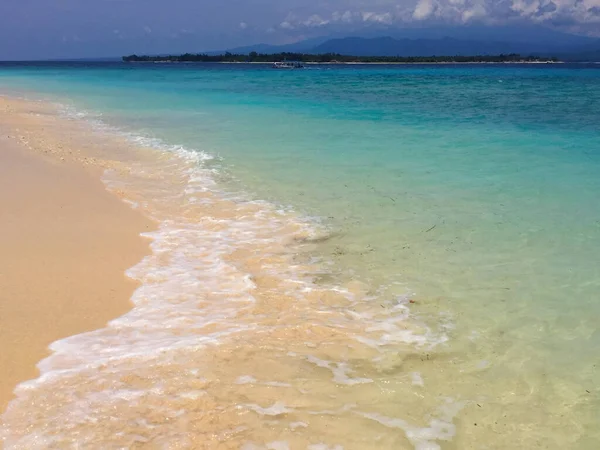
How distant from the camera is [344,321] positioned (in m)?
5.18

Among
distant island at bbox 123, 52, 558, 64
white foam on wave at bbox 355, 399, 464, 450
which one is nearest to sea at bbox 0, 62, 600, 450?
white foam on wave at bbox 355, 399, 464, 450

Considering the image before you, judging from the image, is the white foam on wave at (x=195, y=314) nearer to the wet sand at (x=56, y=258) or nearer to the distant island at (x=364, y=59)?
the wet sand at (x=56, y=258)

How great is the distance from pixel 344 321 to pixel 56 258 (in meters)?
3.60

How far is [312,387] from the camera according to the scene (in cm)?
415

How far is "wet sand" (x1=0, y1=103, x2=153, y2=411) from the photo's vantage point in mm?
4688

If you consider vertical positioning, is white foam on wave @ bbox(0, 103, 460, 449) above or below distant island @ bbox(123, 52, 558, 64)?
below

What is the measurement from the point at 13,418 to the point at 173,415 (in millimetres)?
1073

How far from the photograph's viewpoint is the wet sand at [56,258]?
4.69m

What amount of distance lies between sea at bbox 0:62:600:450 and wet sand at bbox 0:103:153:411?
0.21 metres

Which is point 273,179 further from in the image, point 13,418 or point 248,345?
point 13,418

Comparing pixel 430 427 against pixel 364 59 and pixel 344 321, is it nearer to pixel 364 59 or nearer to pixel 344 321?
pixel 344 321

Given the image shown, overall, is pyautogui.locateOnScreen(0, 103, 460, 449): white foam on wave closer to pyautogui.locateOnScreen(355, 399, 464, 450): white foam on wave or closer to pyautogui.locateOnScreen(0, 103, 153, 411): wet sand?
pyautogui.locateOnScreen(355, 399, 464, 450): white foam on wave

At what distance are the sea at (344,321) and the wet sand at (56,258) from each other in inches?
8.4

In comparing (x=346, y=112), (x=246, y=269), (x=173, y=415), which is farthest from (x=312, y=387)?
(x=346, y=112)
